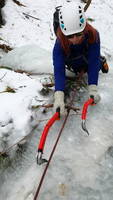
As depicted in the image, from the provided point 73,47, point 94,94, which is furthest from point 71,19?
point 94,94

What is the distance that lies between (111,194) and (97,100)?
138 centimetres

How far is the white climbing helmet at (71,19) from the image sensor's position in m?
3.65

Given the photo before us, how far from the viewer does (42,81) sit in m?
4.45

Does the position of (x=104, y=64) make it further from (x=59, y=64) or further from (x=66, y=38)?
(x=66, y=38)

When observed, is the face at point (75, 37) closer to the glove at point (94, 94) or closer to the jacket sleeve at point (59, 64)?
the jacket sleeve at point (59, 64)

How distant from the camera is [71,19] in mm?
3652

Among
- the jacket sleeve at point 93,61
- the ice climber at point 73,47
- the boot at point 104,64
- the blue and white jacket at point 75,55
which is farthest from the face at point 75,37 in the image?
the boot at point 104,64

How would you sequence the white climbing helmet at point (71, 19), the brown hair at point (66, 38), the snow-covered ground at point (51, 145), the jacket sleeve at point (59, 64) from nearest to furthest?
the snow-covered ground at point (51, 145), the white climbing helmet at point (71, 19), the brown hair at point (66, 38), the jacket sleeve at point (59, 64)

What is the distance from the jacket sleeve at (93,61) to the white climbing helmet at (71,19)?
48 cm

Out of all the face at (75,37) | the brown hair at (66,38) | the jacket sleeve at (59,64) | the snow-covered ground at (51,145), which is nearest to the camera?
the snow-covered ground at (51,145)

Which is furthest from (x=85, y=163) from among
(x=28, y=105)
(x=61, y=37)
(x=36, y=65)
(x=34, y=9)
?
(x=34, y=9)

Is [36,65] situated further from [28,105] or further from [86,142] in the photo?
[86,142]

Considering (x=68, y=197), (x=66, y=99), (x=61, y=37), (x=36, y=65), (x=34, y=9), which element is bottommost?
(x=68, y=197)

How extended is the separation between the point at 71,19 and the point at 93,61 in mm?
769
